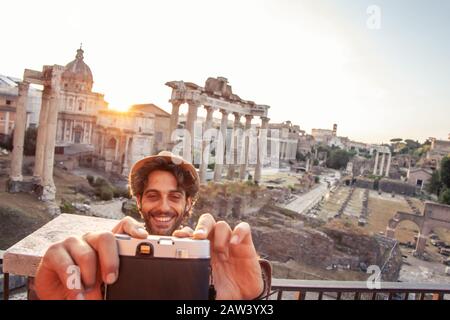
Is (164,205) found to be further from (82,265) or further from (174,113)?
(174,113)

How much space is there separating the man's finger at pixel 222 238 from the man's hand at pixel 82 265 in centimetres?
30

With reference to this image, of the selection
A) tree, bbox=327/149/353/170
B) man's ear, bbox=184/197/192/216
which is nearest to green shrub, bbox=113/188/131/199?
man's ear, bbox=184/197/192/216

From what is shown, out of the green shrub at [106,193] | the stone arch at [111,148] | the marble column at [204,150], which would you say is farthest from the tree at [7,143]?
the marble column at [204,150]

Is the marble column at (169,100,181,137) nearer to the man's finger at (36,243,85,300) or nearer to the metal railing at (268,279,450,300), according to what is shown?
the metal railing at (268,279,450,300)

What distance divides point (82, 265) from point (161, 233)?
61 cm

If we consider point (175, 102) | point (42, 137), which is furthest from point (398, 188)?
point (42, 137)

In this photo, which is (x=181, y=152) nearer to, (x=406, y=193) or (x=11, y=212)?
(x=11, y=212)

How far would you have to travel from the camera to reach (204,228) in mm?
1321

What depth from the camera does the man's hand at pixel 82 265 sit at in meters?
1.11

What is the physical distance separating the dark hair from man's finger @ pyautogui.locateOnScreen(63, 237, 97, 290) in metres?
0.67

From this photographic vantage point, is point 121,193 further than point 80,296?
Yes

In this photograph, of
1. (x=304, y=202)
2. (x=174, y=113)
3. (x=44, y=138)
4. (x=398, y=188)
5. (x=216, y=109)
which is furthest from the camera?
(x=398, y=188)

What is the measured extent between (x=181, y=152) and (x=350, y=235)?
9922 mm
